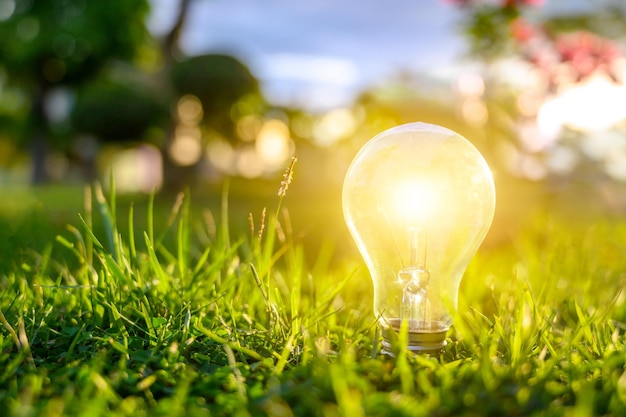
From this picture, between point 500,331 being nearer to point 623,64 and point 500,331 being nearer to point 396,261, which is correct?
point 396,261

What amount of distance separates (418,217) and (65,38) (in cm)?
2060

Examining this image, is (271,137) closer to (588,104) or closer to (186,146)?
(186,146)

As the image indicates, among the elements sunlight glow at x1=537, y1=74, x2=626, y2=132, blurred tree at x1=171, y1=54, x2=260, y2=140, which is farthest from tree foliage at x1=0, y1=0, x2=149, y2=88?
sunlight glow at x1=537, y1=74, x2=626, y2=132

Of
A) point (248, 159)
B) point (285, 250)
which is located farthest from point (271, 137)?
point (285, 250)

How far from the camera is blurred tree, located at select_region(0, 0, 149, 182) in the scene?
20.5m

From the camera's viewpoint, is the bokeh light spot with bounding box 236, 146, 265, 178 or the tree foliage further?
the bokeh light spot with bounding box 236, 146, 265, 178

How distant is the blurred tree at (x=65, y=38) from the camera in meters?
20.5

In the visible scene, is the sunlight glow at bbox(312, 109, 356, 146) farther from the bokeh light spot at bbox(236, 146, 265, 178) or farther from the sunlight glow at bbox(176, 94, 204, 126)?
the bokeh light spot at bbox(236, 146, 265, 178)

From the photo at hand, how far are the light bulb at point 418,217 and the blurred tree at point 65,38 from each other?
789 inches

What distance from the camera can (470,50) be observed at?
300 inches

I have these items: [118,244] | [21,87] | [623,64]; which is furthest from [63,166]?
[118,244]

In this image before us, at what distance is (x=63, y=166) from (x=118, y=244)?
33.0 metres

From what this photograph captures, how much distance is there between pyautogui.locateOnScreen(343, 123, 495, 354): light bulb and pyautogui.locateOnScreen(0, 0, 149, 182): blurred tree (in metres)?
20.1

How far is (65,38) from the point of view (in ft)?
67.6
